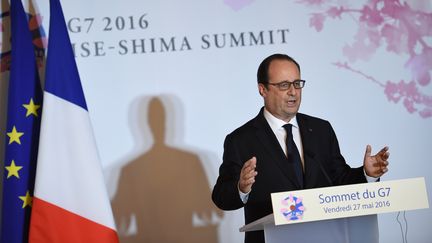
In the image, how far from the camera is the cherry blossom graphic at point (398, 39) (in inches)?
176

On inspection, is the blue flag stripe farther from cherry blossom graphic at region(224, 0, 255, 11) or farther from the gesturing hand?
the gesturing hand

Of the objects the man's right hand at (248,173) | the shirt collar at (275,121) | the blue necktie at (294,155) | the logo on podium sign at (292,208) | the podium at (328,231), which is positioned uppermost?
the shirt collar at (275,121)

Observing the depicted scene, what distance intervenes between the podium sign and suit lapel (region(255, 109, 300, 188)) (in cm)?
55

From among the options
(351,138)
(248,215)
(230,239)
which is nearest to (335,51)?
(351,138)

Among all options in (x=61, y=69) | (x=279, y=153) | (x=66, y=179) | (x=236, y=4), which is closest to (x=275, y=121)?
(x=279, y=153)

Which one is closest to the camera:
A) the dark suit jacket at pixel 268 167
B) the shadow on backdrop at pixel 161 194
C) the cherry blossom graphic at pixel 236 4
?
the dark suit jacket at pixel 268 167

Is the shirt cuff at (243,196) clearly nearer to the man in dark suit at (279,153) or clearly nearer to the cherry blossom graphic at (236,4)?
the man in dark suit at (279,153)

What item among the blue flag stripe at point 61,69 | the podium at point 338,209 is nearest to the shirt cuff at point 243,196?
the podium at point 338,209

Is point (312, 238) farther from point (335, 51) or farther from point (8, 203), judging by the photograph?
point (335, 51)

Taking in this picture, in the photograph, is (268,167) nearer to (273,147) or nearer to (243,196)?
(273,147)

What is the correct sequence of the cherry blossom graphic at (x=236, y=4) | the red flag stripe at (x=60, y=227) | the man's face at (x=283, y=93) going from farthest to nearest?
1. the cherry blossom graphic at (x=236, y=4)
2. the red flag stripe at (x=60, y=227)
3. the man's face at (x=283, y=93)

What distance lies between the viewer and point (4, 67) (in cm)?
403

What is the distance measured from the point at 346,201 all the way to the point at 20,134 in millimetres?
2071

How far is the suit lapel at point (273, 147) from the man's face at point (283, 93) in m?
0.09
